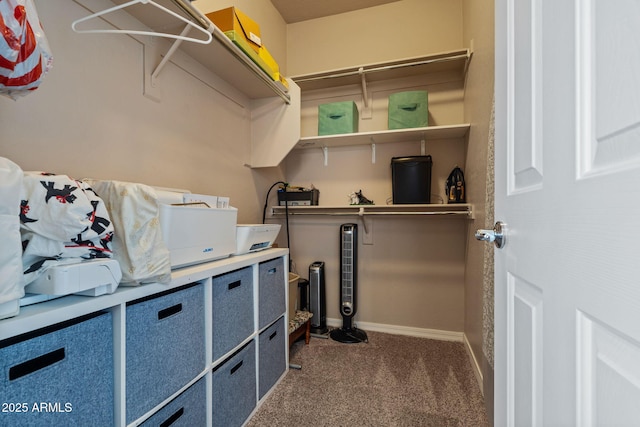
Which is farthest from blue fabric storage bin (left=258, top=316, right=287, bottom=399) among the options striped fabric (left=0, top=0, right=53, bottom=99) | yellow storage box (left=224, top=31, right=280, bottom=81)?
yellow storage box (left=224, top=31, right=280, bottom=81)

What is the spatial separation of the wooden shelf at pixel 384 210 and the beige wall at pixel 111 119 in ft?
2.70

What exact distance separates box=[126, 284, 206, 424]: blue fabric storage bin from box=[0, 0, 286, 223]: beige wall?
66 cm

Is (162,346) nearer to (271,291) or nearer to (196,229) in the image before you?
(196,229)

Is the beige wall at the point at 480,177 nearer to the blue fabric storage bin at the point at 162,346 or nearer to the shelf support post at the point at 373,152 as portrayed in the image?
the shelf support post at the point at 373,152

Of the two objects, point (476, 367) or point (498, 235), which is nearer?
point (498, 235)

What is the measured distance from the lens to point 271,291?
1.70m

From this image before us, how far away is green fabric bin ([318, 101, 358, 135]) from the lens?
2.44 metres

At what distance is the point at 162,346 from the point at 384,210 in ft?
6.54

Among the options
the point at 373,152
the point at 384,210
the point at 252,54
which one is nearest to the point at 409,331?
the point at 384,210

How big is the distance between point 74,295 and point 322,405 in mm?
1385

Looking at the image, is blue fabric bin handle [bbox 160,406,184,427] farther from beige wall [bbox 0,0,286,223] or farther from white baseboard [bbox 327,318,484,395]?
white baseboard [bbox 327,318,484,395]

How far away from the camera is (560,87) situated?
450mm

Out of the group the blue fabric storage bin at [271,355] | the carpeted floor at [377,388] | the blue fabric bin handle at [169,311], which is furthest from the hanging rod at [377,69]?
the carpeted floor at [377,388]

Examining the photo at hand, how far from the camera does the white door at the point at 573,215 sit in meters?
0.31
